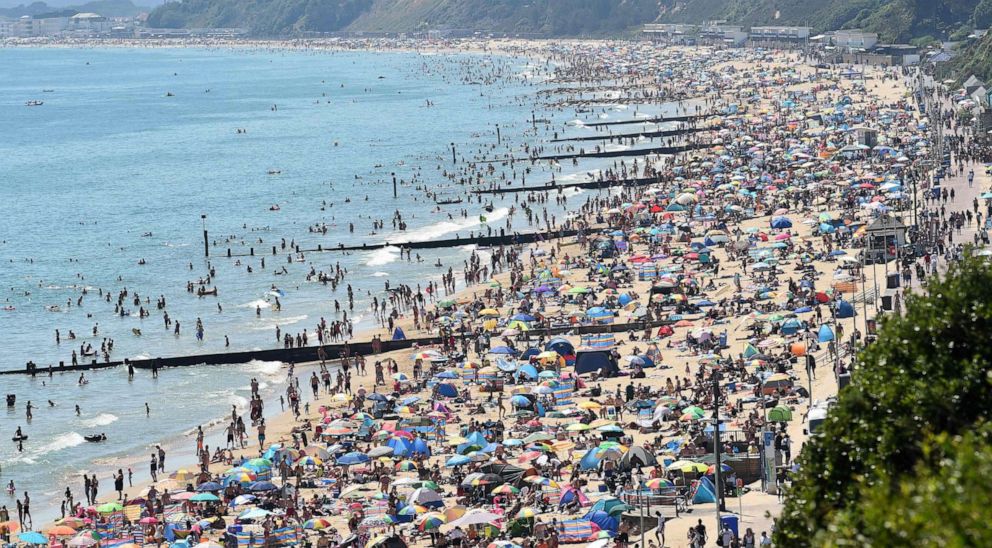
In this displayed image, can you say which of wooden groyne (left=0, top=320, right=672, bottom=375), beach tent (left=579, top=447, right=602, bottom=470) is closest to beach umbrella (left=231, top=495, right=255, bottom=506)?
beach tent (left=579, top=447, right=602, bottom=470)

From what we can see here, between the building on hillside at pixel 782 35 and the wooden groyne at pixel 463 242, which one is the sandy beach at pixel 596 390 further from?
the building on hillside at pixel 782 35

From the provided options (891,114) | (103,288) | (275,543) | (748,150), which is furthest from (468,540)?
(891,114)

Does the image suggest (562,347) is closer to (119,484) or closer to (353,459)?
(353,459)

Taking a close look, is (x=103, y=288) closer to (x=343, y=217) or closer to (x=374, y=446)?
(x=343, y=217)

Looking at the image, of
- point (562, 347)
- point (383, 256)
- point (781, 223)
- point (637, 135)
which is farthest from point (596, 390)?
point (637, 135)

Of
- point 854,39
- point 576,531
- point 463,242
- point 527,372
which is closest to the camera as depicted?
point 576,531

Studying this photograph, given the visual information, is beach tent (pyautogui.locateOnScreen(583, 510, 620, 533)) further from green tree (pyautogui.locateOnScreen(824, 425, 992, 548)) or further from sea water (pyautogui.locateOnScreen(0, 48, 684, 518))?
sea water (pyautogui.locateOnScreen(0, 48, 684, 518))
